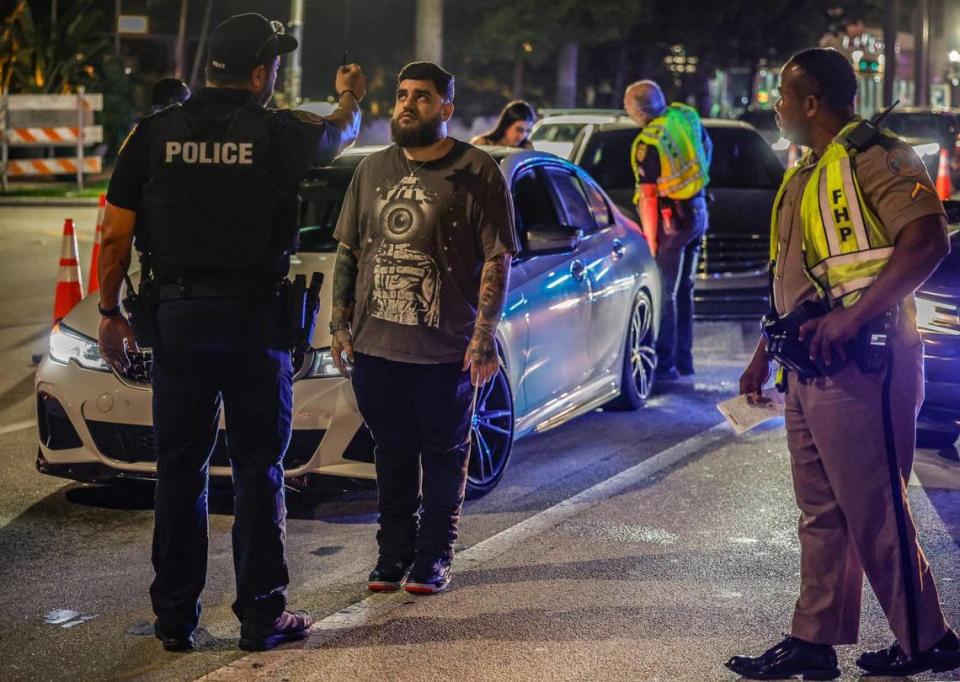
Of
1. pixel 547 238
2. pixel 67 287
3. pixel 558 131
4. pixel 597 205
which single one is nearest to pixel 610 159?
pixel 597 205

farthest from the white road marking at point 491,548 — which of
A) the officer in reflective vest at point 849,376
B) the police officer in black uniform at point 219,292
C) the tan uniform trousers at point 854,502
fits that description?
the tan uniform trousers at point 854,502

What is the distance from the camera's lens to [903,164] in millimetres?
4465

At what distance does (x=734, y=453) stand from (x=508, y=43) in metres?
27.0

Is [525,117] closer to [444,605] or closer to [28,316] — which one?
[28,316]

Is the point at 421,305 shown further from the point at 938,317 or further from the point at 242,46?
the point at 938,317

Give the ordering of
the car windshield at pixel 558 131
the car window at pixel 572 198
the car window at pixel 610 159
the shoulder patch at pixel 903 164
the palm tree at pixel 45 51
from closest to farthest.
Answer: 1. the shoulder patch at pixel 903 164
2. the car window at pixel 572 198
3. the car window at pixel 610 159
4. the car windshield at pixel 558 131
5. the palm tree at pixel 45 51

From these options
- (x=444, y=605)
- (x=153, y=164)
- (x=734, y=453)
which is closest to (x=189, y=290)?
(x=153, y=164)

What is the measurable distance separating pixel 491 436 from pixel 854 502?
9.56 feet

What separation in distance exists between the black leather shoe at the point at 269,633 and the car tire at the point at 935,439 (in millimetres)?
4248

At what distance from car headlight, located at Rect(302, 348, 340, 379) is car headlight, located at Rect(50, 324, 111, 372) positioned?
89cm

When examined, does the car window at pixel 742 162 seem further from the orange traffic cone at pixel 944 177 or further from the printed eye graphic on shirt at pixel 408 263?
the orange traffic cone at pixel 944 177

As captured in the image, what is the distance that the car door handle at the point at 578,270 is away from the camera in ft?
26.7

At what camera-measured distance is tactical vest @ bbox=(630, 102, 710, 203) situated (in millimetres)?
10391

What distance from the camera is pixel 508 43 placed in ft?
113
